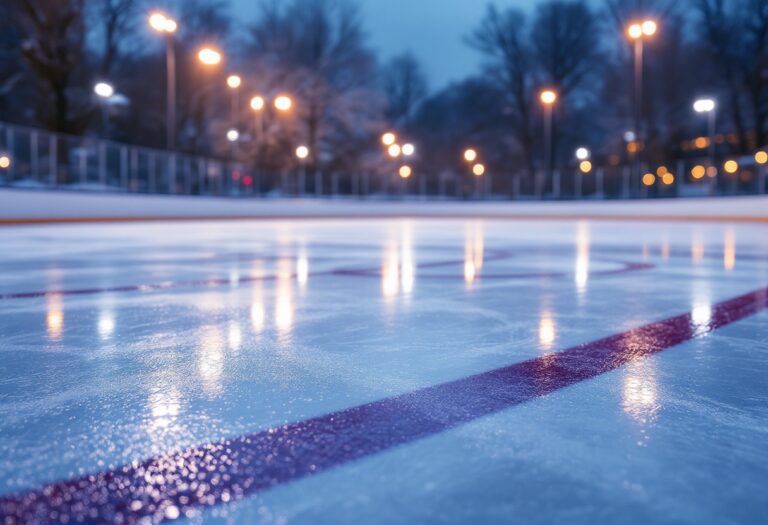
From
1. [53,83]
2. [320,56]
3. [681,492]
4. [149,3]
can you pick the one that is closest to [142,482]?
[681,492]

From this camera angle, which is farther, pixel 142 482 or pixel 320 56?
pixel 320 56

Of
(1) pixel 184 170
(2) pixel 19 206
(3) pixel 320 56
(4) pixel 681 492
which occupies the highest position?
(3) pixel 320 56

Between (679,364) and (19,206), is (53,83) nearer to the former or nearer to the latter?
(19,206)

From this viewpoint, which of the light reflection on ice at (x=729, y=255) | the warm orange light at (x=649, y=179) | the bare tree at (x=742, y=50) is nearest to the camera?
the light reflection on ice at (x=729, y=255)

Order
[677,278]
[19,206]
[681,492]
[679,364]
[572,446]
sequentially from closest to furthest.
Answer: [681,492] < [572,446] < [679,364] < [677,278] < [19,206]

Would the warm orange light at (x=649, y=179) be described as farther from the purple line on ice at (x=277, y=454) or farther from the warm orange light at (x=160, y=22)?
the purple line on ice at (x=277, y=454)

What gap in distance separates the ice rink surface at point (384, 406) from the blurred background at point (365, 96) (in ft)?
56.8

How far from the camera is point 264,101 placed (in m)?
32.3

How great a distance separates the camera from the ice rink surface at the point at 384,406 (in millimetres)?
1480

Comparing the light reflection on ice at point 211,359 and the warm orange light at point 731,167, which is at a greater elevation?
the warm orange light at point 731,167

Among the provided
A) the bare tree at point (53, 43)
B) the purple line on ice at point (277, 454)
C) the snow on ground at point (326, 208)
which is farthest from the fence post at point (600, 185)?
the purple line on ice at point (277, 454)

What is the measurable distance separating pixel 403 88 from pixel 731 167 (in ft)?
94.2

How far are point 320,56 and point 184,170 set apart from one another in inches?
544

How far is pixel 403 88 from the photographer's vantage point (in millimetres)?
46750
